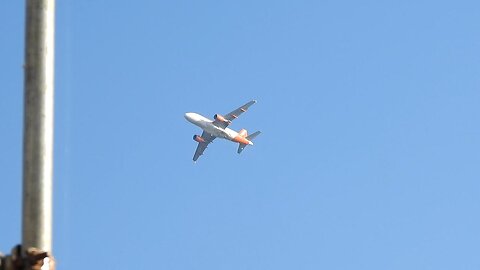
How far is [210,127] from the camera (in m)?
134

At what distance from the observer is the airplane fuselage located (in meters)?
134

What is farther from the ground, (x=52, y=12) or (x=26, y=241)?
(x=52, y=12)

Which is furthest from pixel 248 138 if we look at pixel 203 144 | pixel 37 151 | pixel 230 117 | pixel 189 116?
pixel 37 151

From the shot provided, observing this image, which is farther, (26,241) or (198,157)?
(198,157)

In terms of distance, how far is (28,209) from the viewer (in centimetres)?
933

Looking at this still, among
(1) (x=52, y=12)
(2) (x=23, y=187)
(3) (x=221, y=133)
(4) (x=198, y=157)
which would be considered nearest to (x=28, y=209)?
(2) (x=23, y=187)

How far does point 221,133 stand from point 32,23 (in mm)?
124644

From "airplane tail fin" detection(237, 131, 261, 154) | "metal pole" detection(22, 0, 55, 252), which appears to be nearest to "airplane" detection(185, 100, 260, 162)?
"airplane tail fin" detection(237, 131, 261, 154)

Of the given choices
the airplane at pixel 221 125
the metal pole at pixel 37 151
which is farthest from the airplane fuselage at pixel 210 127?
the metal pole at pixel 37 151

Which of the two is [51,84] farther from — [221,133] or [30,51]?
[221,133]

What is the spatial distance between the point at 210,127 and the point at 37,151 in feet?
407

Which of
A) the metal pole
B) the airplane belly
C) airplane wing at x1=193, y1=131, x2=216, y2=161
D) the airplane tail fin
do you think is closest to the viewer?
the metal pole

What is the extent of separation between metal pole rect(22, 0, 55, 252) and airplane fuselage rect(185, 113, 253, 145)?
124 metres

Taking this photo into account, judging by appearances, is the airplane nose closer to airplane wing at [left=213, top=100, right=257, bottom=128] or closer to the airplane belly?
the airplane belly
